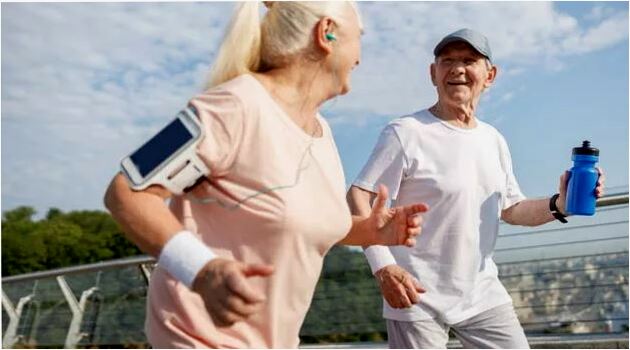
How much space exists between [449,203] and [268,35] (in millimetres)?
1509

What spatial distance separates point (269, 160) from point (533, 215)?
2014 millimetres

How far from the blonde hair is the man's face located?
1547mm

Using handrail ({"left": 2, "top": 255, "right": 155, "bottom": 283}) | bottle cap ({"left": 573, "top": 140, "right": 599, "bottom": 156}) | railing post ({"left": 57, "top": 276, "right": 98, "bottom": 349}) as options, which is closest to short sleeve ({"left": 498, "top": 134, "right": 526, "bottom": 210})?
bottle cap ({"left": 573, "top": 140, "right": 599, "bottom": 156})

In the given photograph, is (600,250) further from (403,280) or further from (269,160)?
(269,160)

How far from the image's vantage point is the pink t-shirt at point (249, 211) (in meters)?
1.71

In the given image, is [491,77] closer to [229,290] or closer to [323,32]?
[323,32]

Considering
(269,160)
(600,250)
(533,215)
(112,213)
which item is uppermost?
(600,250)

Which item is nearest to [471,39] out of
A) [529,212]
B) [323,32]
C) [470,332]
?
[529,212]

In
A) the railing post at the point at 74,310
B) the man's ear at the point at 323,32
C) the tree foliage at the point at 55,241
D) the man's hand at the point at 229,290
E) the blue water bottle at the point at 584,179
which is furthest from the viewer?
the tree foliage at the point at 55,241

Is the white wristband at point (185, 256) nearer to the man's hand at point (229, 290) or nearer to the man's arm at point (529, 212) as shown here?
the man's hand at point (229, 290)

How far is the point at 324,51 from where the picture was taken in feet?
6.01

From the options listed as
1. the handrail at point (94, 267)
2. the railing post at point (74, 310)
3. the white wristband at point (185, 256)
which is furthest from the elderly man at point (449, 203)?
the railing post at point (74, 310)

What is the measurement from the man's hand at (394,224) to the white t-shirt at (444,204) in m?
0.76

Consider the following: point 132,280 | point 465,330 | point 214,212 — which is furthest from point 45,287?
point 214,212
